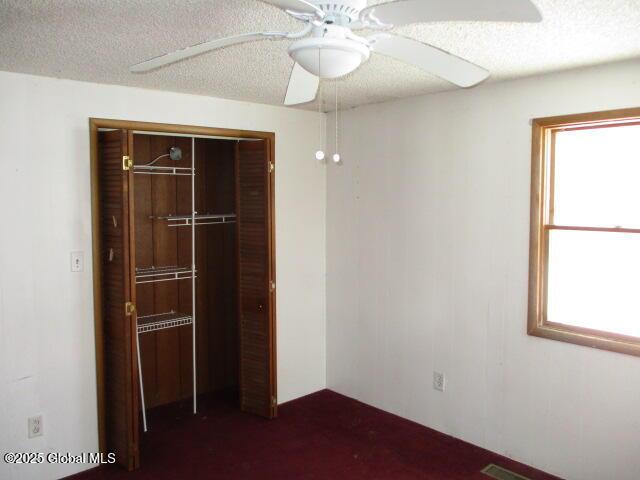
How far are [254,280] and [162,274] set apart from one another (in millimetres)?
638

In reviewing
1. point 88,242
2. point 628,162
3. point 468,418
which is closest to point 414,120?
point 628,162

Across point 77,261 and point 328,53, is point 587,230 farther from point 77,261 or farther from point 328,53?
point 77,261

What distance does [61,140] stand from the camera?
3.03m

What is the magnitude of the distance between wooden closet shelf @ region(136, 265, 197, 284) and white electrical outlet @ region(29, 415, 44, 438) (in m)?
1.06

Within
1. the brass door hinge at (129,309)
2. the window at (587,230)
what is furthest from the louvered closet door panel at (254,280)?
the window at (587,230)

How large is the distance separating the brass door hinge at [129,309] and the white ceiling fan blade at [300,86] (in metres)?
1.55

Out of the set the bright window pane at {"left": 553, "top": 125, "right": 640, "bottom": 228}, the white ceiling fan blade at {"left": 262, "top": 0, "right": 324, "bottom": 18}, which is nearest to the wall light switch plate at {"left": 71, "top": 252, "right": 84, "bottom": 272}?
the white ceiling fan blade at {"left": 262, "top": 0, "right": 324, "bottom": 18}

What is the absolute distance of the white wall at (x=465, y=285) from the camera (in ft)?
9.36

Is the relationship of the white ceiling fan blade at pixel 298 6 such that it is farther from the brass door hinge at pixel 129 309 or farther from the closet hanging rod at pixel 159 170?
the closet hanging rod at pixel 159 170

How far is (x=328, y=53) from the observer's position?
1473 millimetres

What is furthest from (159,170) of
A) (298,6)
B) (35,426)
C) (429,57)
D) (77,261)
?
(298,6)

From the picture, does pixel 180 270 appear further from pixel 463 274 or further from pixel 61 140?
pixel 463 274

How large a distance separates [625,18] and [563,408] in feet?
6.55

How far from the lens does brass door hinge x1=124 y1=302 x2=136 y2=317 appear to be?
3.10 m
